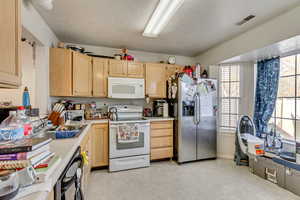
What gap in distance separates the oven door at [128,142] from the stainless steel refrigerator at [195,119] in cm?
70

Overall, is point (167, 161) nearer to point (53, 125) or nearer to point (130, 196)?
point (130, 196)

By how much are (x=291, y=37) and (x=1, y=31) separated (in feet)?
9.69

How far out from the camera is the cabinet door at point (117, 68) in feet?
9.86

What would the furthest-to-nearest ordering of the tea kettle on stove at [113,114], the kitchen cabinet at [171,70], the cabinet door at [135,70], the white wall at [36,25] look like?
the kitchen cabinet at [171,70] → the cabinet door at [135,70] → the tea kettle on stove at [113,114] → the white wall at [36,25]

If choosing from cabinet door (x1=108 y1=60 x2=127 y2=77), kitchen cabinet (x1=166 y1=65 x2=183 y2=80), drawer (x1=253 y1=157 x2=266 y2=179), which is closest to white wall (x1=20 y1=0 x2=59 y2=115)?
cabinet door (x1=108 y1=60 x2=127 y2=77)

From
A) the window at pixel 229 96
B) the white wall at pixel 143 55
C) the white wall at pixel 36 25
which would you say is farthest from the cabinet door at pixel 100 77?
the window at pixel 229 96

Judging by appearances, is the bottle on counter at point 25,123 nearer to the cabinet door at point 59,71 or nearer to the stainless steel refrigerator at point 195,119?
the cabinet door at point 59,71

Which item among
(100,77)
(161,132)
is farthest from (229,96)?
(100,77)

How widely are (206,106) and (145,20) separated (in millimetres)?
2068

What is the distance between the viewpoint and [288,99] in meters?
2.60

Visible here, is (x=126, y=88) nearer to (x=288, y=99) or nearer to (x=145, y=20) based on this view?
(x=145, y=20)

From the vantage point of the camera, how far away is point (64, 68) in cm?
245

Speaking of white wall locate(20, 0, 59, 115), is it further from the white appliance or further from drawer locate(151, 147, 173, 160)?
drawer locate(151, 147, 173, 160)

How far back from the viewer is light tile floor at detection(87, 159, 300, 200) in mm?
1952
